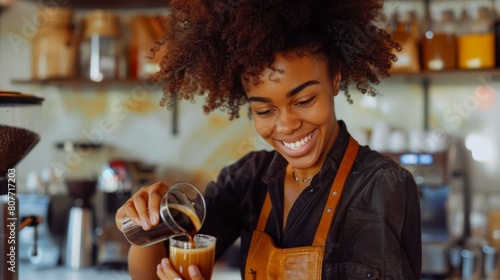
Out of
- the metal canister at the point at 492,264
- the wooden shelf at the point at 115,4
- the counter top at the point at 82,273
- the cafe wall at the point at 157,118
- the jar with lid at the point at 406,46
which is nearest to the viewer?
the metal canister at the point at 492,264

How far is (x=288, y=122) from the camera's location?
1.26 meters

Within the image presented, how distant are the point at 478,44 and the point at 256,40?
1928mm

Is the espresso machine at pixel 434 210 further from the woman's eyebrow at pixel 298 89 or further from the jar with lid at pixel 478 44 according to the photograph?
the woman's eyebrow at pixel 298 89

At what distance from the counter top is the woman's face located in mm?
1510

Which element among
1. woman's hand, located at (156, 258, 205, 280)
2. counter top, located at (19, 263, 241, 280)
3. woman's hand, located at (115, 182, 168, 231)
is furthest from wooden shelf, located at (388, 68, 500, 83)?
woman's hand, located at (156, 258, 205, 280)

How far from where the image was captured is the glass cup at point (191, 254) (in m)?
1.14

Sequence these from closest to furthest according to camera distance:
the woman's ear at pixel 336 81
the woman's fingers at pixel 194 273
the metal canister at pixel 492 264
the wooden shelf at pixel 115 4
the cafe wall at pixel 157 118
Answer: the woman's fingers at pixel 194 273
the woman's ear at pixel 336 81
the metal canister at pixel 492 264
the cafe wall at pixel 157 118
the wooden shelf at pixel 115 4

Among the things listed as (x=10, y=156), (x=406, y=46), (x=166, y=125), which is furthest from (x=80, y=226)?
(x=406, y=46)

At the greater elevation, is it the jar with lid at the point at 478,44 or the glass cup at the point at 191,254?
the jar with lid at the point at 478,44

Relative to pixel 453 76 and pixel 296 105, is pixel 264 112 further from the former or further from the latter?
pixel 453 76

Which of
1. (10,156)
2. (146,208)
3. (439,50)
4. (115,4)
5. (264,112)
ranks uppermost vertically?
(115,4)

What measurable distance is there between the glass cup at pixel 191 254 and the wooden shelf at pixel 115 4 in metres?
2.28

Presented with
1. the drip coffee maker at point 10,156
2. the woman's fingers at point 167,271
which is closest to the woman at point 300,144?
the woman's fingers at point 167,271

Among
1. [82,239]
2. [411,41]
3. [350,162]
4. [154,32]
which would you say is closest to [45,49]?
[154,32]
